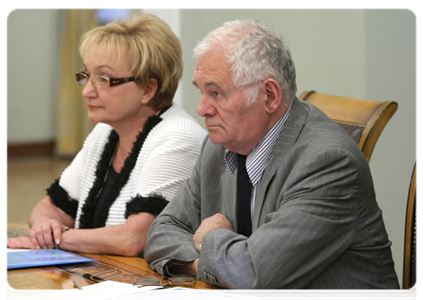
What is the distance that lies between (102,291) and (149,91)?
1.21 m

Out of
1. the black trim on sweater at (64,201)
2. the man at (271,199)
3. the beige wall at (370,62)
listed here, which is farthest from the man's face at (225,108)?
the beige wall at (370,62)

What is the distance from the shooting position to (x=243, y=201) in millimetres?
2205

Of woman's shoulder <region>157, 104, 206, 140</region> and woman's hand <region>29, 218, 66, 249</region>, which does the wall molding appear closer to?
woman's shoulder <region>157, 104, 206, 140</region>

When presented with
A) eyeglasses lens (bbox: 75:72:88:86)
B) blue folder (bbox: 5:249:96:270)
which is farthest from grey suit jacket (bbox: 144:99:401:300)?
eyeglasses lens (bbox: 75:72:88:86)

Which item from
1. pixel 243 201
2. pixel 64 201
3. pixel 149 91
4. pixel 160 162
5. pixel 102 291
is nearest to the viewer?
pixel 102 291

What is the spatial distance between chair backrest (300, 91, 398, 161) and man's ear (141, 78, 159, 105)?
671 mm

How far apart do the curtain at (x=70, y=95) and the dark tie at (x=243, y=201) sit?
28.4ft

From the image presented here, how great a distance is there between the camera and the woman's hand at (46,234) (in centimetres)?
258

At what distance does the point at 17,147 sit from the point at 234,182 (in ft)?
31.1

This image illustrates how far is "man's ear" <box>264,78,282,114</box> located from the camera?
6.90ft

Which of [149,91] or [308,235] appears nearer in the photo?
[308,235]

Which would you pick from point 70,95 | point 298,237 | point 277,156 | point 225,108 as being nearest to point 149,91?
point 225,108

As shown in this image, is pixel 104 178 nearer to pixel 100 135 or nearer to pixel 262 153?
pixel 100 135

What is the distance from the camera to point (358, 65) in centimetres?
373
